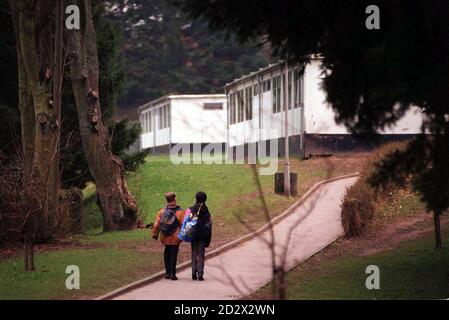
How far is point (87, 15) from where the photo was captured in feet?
92.3

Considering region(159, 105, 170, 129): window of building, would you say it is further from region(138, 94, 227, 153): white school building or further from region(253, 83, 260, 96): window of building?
region(253, 83, 260, 96): window of building

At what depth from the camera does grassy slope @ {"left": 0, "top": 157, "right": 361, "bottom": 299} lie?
58.7ft

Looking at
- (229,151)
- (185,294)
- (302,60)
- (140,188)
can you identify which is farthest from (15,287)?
(229,151)

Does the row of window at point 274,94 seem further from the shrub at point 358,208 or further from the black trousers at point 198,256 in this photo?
the black trousers at point 198,256

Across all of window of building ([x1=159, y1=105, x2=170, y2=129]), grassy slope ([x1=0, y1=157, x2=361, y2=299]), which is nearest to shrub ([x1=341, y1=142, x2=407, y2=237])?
grassy slope ([x1=0, y1=157, x2=361, y2=299])

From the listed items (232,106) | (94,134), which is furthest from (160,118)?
(94,134)

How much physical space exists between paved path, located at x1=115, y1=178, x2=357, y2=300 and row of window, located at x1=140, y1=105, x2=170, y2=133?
28.4 metres

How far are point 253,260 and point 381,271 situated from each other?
11.3 ft

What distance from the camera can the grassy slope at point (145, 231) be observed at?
1789 cm

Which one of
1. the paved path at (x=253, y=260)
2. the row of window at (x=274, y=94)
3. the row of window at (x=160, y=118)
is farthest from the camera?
the row of window at (x=160, y=118)

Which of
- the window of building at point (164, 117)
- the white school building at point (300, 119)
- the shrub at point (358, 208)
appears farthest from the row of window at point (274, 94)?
the shrub at point (358, 208)

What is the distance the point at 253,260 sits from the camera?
20.7 meters

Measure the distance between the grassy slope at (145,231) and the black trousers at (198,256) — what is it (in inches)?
47.3

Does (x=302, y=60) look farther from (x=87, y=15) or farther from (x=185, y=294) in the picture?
(x=87, y=15)
